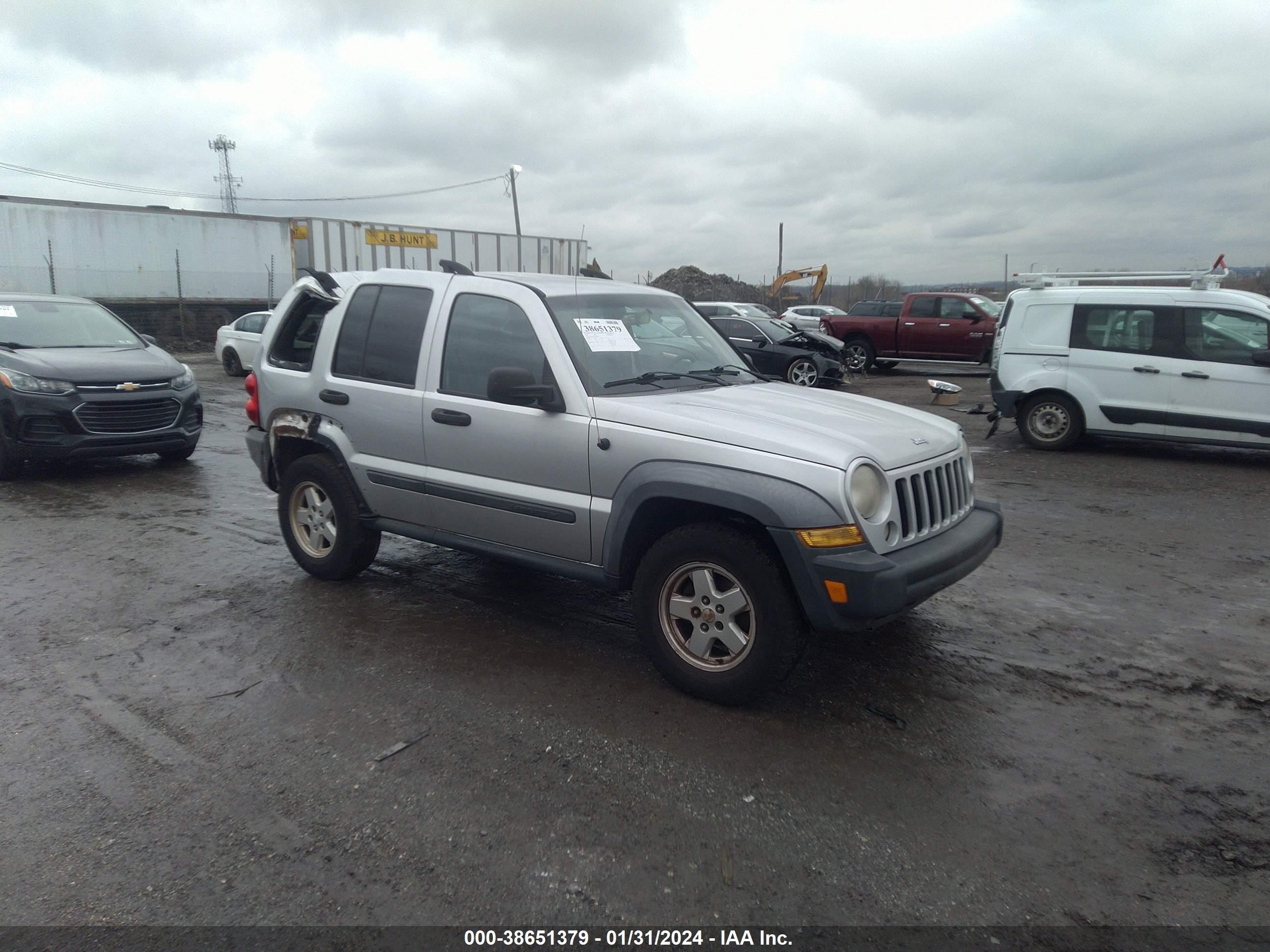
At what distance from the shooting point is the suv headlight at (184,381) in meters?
9.19

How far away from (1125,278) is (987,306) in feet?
35.4

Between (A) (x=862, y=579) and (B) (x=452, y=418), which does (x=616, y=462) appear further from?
(A) (x=862, y=579)

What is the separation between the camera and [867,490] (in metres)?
3.62

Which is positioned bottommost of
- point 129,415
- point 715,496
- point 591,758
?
point 591,758

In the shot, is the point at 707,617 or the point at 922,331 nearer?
the point at 707,617

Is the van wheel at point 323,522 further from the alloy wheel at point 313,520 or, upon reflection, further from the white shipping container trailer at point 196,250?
the white shipping container trailer at point 196,250

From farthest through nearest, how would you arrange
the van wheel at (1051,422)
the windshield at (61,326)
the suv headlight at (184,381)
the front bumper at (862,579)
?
the van wheel at (1051,422) → the suv headlight at (184,381) → the windshield at (61,326) → the front bumper at (862,579)

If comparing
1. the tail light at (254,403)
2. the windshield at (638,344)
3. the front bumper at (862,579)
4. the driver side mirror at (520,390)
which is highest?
the windshield at (638,344)

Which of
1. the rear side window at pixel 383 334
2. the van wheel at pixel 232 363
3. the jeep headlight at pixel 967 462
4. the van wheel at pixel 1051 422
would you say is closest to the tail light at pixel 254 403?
the rear side window at pixel 383 334

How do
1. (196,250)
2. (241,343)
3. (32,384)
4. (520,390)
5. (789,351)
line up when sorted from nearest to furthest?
(520,390) → (32,384) → (789,351) → (241,343) → (196,250)

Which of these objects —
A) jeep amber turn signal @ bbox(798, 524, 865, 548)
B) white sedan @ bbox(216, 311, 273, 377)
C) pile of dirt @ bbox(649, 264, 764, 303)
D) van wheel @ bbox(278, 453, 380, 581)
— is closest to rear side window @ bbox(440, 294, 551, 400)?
van wheel @ bbox(278, 453, 380, 581)

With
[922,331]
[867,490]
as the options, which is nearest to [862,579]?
[867,490]

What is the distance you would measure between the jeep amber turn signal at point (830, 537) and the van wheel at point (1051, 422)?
803cm

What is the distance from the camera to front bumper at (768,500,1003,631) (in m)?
3.44
